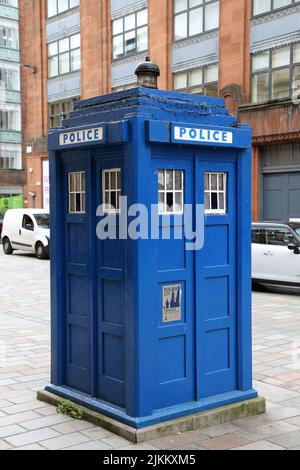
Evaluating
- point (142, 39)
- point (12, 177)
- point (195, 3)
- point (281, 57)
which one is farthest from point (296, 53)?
point (12, 177)

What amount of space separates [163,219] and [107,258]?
55 cm

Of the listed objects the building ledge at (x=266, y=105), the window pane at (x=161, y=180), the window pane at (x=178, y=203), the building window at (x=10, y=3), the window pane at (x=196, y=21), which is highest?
the building window at (x=10, y=3)

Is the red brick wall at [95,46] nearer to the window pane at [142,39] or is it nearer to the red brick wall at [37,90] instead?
the window pane at [142,39]

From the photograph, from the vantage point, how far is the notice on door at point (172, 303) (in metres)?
4.40

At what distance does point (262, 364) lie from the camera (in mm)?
6645

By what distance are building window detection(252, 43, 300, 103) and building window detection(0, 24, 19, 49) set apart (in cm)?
3346

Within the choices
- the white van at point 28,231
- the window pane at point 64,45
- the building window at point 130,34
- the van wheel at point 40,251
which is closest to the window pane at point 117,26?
the building window at point 130,34

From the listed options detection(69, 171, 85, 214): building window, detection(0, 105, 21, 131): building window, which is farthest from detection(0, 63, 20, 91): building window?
detection(69, 171, 85, 214): building window

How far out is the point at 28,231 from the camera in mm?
21734

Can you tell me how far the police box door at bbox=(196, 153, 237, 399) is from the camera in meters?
4.61

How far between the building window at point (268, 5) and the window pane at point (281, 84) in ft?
7.40

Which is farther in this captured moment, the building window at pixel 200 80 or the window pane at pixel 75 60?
the window pane at pixel 75 60

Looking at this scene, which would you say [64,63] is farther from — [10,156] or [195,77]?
[10,156]

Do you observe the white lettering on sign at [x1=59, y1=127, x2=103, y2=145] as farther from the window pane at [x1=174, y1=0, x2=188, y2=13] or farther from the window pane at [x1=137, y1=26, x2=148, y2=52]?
the window pane at [x1=137, y1=26, x2=148, y2=52]
